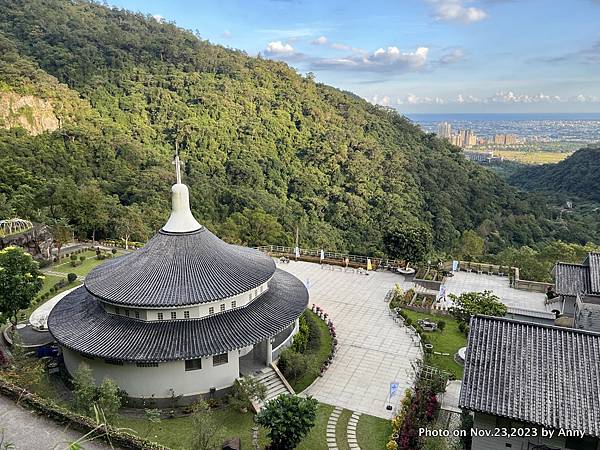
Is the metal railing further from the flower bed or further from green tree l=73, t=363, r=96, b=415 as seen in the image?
green tree l=73, t=363, r=96, b=415

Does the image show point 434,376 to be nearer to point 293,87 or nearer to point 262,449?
point 262,449

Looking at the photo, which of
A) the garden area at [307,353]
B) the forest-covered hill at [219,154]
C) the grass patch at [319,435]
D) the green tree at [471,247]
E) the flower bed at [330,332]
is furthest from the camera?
the forest-covered hill at [219,154]

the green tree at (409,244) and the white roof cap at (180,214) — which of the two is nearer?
the white roof cap at (180,214)

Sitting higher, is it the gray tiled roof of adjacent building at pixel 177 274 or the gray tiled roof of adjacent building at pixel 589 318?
the gray tiled roof of adjacent building at pixel 177 274

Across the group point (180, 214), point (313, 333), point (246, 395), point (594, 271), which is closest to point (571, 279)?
point (594, 271)

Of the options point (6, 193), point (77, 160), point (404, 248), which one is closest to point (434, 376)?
point (404, 248)

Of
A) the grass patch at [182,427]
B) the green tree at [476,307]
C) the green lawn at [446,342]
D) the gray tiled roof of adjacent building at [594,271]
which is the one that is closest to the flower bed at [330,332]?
the green lawn at [446,342]

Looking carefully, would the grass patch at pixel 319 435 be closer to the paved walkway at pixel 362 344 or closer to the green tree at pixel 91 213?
the paved walkway at pixel 362 344

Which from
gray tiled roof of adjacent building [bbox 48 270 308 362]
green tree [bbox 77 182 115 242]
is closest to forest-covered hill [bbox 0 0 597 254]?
green tree [bbox 77 182 115 242]
